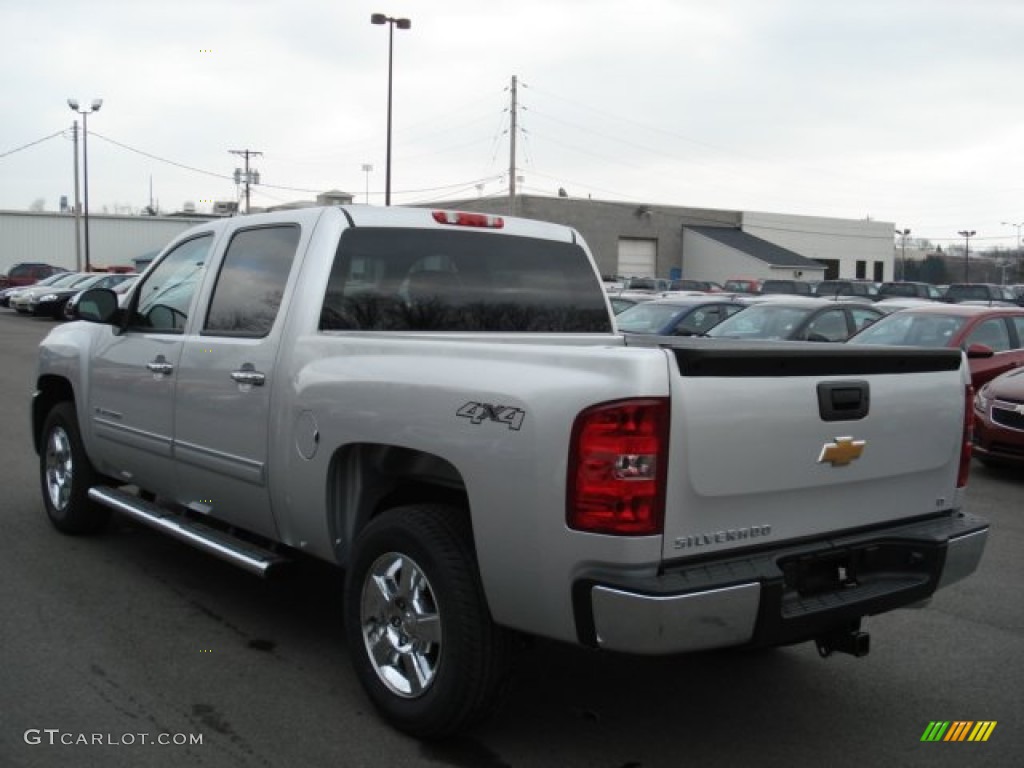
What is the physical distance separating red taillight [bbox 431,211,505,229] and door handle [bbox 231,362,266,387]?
119 cm

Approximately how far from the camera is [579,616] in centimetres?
317

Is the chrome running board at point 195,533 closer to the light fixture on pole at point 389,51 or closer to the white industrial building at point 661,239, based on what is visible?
the light fixture on pole at point 389,51


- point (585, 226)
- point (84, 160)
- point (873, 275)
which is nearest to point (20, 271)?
point (84, 160)

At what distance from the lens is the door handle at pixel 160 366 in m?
5.27

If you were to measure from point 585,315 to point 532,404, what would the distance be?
222 centimetres

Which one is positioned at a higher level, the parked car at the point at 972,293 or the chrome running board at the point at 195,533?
the parked car at the point at 972,293

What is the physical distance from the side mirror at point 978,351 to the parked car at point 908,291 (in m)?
21.7

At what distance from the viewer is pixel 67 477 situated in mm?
6660

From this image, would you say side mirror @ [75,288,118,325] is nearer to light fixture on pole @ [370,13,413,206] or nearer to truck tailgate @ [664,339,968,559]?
truck tailgate @ [664,339,968,559]

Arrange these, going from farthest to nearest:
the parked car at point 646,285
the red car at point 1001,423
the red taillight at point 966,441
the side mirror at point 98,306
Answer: the parked car at point 646,285 < the red car at point 1001,423 < the side mirror at point 98,306 < the red taillight at point 966,441

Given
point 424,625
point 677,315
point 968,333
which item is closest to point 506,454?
point 424,625

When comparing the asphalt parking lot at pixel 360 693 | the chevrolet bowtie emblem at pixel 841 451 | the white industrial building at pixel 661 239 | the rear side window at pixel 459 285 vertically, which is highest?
the white industrial building at pixel 661 239

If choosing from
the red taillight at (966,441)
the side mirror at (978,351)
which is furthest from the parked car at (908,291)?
the red taillight at (966,441)

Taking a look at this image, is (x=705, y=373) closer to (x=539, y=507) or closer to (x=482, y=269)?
(x=539, y=507)
